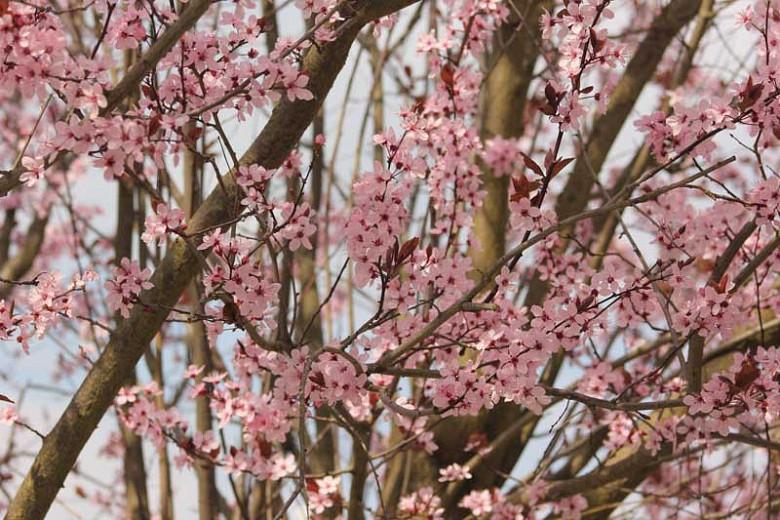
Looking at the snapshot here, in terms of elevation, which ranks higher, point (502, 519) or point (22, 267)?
point (22, 267)

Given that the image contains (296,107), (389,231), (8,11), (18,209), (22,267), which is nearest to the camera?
(8,11)

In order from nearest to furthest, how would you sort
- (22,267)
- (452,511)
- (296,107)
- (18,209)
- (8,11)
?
(8,11) < (296,107) < (452,511) < (22,267) < (18,209)

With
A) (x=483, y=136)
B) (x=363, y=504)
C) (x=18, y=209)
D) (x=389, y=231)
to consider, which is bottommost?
(x=363, y=504)

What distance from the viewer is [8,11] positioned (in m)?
2.11

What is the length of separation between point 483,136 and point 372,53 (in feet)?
A: 2.77

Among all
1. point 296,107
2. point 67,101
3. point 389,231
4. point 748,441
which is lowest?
point 748,441

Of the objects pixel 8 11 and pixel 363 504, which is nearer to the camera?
pixel 8 11

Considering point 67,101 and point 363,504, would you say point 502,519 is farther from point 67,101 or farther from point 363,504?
point 67,101

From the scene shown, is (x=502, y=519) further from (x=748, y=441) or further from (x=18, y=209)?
(x=18, y=209)

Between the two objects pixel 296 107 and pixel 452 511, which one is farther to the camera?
pixel 452 511

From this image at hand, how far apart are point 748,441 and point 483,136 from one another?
2.20 metres

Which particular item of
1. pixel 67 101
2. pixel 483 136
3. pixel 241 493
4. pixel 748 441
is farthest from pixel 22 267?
pixel 748 441

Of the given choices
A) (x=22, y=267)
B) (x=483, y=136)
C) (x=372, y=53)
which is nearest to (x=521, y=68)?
(x=483, y=136)

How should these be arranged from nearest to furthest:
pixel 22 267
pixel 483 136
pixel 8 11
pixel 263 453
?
pixel 8 11 → pixel 263 453 → pixel 483 136 → pixel 22 267
